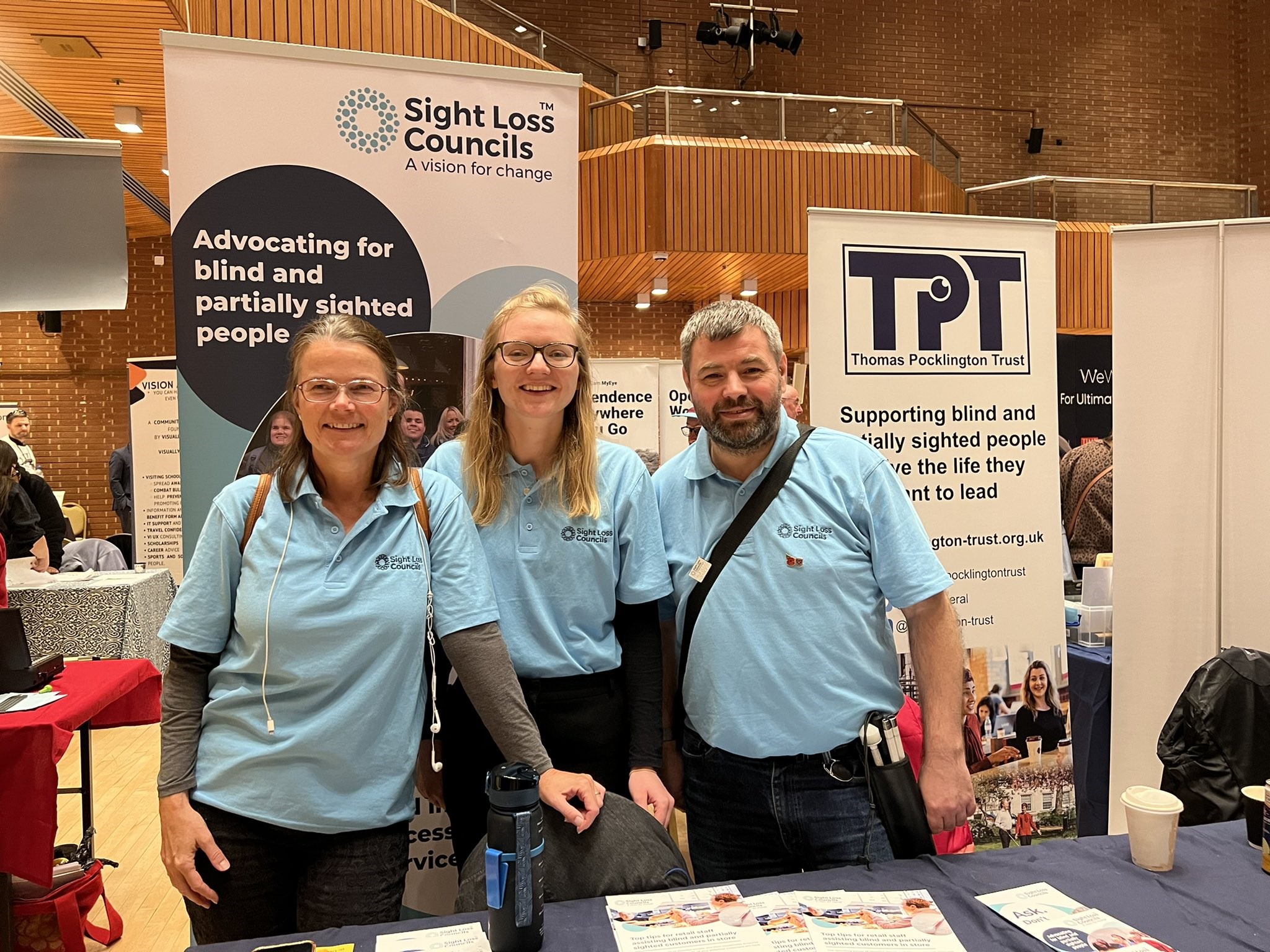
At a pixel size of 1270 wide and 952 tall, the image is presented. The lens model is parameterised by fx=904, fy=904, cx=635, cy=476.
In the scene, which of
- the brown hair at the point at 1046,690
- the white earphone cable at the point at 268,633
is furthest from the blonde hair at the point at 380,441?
the brown hair at the point at 1046,690

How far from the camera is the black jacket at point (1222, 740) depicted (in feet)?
7.76

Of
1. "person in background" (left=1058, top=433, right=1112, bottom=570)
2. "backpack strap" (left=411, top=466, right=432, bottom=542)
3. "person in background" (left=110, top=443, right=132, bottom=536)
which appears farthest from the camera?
"person in background" (left=110, top=443, right=132, bottom=536)

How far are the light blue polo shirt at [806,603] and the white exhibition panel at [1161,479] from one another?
188 cm

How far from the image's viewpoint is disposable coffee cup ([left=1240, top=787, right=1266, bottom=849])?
1674 mm

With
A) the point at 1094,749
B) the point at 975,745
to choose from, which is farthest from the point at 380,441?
the point at 1094,749

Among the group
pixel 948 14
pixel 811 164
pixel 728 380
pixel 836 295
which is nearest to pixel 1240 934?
pixel 728 380

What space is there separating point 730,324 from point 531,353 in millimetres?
427

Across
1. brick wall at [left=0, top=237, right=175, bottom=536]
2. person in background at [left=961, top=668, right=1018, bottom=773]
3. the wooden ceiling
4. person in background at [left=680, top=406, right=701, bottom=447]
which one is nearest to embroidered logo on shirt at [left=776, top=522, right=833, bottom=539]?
person in background at [left=961, top=668, right=1018, bottom=773]

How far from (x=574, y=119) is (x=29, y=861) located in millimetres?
2596

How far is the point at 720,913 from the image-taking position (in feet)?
4.77

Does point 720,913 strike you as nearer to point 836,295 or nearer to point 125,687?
point 836,295

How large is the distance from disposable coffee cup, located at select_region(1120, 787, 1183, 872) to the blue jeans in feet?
1.51

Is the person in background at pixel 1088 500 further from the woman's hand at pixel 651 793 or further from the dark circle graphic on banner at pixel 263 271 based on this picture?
the dark circle graphic on banner at pixel 263 271

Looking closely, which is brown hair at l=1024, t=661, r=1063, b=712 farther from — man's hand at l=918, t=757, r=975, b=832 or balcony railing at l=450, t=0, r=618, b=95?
balcony railing at l=450, t=0, r=618, b=95
